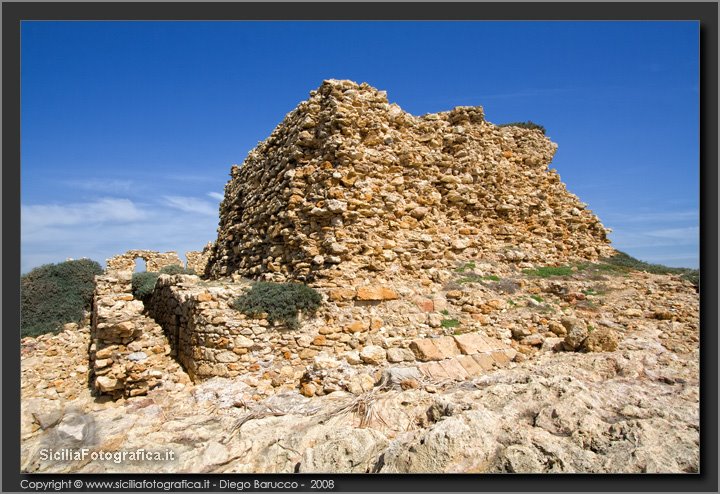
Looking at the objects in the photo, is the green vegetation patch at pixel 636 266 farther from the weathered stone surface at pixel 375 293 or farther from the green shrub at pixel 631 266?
the weathered stone surface at pixel 375 293

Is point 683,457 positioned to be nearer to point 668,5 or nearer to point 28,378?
point 668,5

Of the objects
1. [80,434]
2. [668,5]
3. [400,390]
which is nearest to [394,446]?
[400,390]

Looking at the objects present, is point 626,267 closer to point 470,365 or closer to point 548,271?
point 548,271

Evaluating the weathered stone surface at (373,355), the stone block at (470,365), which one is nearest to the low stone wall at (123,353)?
Answer: the weathered stone surface at (373,355)

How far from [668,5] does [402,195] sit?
549 cm

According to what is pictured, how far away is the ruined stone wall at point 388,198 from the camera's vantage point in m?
8.35

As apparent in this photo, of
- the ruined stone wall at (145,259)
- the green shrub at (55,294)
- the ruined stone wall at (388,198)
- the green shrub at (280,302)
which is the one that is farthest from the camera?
the ruined stone wall at (145,259)

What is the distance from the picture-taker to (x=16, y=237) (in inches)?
175

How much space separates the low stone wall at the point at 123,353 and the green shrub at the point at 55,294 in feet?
15.4

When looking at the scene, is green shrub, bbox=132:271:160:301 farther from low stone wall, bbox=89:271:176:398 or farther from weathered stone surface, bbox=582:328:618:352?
weathered stone surface, bbox=582:328:618:352

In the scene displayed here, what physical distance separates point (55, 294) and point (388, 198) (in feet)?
35.5

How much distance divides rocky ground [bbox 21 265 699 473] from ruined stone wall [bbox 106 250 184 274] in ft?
46.4

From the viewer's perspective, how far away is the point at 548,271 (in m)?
9.86

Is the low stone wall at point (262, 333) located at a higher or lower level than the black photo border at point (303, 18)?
lower
